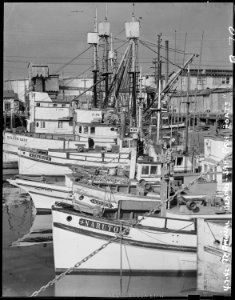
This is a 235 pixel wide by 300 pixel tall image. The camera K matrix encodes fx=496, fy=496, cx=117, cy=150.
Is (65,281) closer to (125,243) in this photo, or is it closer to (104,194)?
(125,243)

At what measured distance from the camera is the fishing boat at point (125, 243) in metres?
7.62

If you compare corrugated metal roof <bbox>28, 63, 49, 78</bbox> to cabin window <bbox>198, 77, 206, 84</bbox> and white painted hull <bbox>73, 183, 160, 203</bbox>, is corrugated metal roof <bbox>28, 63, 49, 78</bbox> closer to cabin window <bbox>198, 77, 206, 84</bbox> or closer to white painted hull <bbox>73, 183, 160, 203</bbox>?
cabin window <bbox>198, 77, 206, 84</bbox>

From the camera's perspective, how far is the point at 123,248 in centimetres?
775

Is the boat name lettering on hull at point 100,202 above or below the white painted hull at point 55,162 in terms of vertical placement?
below

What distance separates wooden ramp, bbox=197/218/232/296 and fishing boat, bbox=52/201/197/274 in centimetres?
76

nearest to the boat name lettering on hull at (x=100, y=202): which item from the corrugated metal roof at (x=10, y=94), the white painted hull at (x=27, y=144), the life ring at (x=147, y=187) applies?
the life ring at (x=147, y=187)

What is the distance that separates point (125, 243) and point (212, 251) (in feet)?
5.05

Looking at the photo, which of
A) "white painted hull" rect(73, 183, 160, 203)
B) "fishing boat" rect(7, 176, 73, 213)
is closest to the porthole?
"white painted hull" rect(73, 183, 160, 203)

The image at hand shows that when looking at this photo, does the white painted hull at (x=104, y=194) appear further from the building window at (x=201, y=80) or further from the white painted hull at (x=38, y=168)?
the building window at (x=201, y=80)

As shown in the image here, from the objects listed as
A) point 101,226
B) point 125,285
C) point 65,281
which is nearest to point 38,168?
point 65,281

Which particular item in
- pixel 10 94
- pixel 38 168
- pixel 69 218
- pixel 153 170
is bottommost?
pixel 69 218

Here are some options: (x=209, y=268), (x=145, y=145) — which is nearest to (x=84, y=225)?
(x=209, y=268)

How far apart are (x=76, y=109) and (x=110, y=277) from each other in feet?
37.5

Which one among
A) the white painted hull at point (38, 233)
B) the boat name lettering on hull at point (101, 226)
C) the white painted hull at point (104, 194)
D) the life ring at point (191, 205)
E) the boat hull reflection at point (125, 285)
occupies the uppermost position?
the life ring at point (191, 205)
